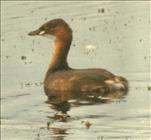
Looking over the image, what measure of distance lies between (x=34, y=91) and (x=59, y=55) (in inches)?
85.4

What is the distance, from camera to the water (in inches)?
594

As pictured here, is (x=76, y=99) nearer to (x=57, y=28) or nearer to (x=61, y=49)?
(x=61, y=49)

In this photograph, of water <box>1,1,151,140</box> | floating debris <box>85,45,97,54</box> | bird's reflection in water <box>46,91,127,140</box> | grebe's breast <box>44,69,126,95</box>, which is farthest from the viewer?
floating debris <box>85,45,97,54</box>

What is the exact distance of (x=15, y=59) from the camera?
23453mm

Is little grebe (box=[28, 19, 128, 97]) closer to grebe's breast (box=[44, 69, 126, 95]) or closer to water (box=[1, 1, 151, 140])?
grebe's breast (box=[44, 69, 126, 95])

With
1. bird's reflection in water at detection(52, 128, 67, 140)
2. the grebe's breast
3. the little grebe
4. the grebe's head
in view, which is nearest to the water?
bird's reflection in water at detection(52, 128, 67, 140)

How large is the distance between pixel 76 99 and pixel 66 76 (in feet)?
3.71

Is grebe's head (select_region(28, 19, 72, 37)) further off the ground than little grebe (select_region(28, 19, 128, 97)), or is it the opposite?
grebe's head (select_region(28, 19, 72, 37))

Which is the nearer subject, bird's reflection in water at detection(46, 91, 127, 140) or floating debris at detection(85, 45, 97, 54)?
bird's reflection in water at detection(46, 91, 127, 140)

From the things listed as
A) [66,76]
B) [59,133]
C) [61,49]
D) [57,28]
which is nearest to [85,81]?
[66,76]

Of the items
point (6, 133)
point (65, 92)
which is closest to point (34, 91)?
point (65, 92)

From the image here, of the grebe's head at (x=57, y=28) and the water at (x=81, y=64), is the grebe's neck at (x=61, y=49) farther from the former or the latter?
the water at (x=81, y=64)

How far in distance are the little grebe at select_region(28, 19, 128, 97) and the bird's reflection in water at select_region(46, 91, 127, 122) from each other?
0.47 ft

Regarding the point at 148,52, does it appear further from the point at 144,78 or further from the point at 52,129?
the point at 52,129
